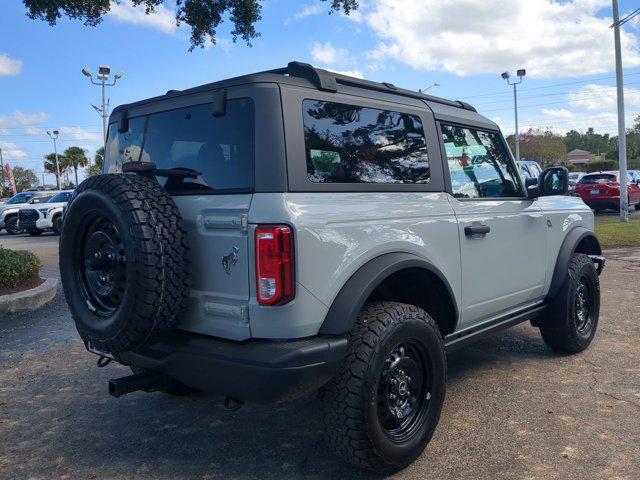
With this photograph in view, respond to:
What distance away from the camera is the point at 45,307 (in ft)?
23.3

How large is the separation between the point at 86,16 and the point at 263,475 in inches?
297

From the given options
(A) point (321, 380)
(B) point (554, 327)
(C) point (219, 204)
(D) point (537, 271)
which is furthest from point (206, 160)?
(B) point (554, 327)

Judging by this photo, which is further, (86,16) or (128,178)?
(86,16)

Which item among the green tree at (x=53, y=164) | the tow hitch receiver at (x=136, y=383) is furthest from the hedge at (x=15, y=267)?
the green tree at (x=53, y=164)

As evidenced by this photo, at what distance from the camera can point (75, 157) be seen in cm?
6850

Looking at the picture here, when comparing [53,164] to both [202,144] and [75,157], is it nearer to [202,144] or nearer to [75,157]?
[75,157]

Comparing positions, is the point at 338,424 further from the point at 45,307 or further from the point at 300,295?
the point at 45,307

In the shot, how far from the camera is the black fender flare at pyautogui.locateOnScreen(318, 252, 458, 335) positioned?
8.66 ft

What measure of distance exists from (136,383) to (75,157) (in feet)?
238

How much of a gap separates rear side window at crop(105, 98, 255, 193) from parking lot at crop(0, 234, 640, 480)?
153cm

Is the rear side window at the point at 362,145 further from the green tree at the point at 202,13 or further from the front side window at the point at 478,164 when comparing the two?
the green tree at the point at 202,13

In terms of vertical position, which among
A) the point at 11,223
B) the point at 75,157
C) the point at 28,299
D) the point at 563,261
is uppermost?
the point at 75,157

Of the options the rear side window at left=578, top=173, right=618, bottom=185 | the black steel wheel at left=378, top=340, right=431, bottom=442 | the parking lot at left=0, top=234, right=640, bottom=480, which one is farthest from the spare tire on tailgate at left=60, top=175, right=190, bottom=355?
the rear side window at left=578, top=173, right=618, bottom=185

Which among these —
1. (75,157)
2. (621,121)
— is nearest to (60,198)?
(621,121)
